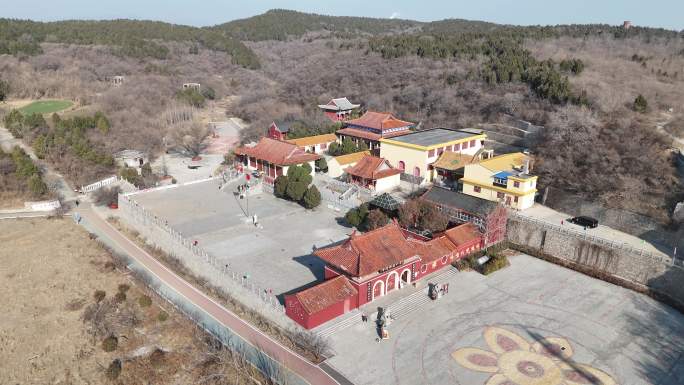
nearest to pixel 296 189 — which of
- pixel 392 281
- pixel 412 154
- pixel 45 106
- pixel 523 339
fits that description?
pixel 412 154

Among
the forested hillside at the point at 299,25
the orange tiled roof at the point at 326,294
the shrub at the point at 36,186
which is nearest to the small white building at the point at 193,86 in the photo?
the shrub at the point at 36,186

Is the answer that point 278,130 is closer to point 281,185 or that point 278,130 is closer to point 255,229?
point 281,185

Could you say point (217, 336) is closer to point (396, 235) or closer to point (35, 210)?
point (396, 235)

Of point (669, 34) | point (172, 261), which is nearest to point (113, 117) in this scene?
point (172, 261)

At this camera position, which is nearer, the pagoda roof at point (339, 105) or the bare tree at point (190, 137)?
the bare tree at point (190, 137)

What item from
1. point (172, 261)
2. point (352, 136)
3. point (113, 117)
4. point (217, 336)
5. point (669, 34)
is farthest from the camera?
point (669, 34)

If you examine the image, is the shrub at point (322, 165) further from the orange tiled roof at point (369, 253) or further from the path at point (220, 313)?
the orange tiled roof at point (369, 253)
